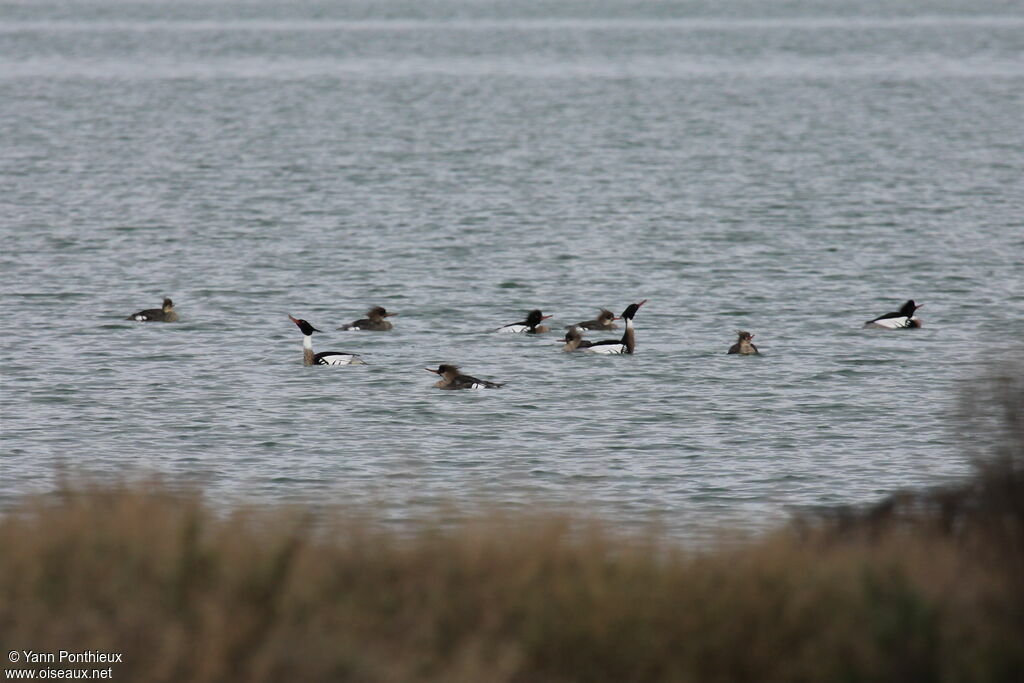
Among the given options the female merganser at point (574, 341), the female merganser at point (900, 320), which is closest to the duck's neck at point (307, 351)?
the female merganser at point (574, 341)

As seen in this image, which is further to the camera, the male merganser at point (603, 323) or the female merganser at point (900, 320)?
the male merganser at point (603, 323)

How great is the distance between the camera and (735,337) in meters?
24.6

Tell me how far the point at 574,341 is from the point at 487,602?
15.7 metres

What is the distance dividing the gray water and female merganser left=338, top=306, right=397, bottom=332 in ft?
0.62

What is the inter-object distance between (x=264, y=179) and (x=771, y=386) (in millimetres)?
30404

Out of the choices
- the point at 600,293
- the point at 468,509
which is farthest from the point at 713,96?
the point at 468,509

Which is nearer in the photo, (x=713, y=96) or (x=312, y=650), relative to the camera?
(x=312, y=650)

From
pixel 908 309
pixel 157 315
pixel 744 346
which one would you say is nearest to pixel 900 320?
pixel 908 309

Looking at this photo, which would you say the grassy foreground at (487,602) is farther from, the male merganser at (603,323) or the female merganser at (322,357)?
the male merganser at (603,323)

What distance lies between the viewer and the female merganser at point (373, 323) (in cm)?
2511

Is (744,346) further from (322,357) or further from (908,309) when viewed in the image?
(322,357)

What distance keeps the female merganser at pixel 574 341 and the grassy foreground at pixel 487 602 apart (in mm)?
14814

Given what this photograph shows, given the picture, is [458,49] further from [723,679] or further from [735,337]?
[723,679]

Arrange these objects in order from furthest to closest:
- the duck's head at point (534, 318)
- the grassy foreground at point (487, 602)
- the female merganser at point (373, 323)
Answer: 1. the female merganser at point (373, 323)
2. the duck's head at point (534, 318)
3. the grassy foreground at point (487, 602)
